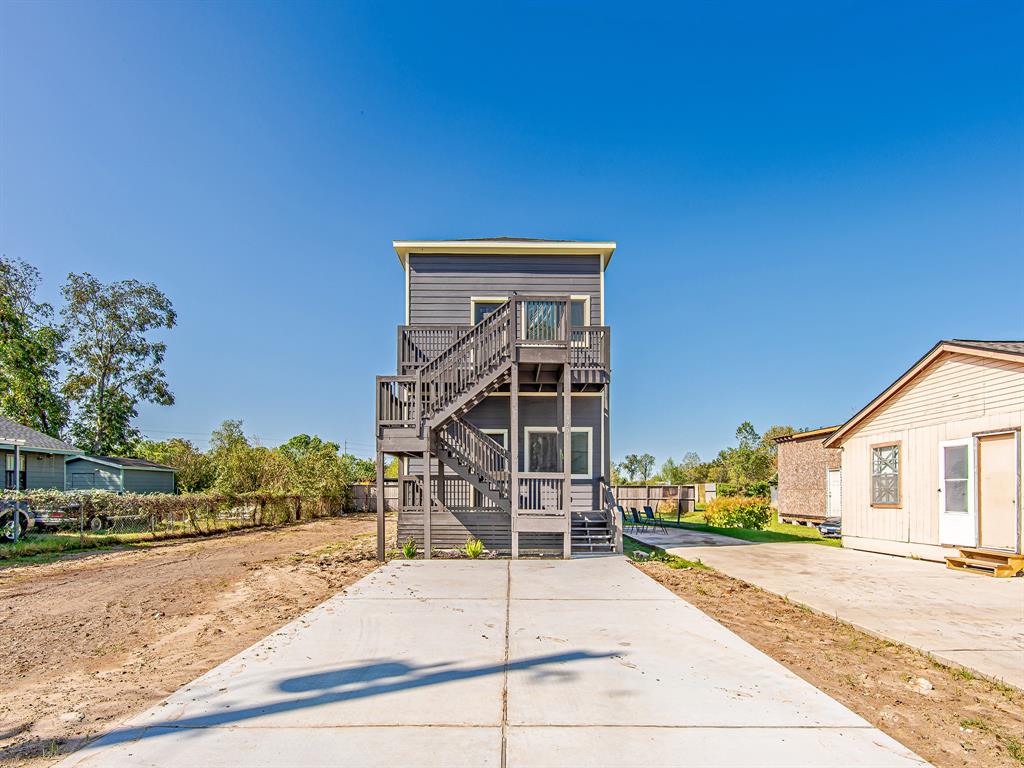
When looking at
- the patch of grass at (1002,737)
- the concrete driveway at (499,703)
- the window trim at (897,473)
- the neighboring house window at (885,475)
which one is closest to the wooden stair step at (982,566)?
the window trim at (897,473)

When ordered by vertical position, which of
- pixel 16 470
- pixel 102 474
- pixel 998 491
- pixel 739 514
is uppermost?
pixel 998 491

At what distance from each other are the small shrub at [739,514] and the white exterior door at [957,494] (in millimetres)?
9345

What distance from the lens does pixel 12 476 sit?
21.6 metres

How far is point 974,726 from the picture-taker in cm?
384

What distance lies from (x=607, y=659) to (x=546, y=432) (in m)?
9.52

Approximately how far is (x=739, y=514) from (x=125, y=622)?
18.4 m

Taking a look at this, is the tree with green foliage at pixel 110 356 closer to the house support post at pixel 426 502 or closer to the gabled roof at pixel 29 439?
the gabled roof at pixel 29 439

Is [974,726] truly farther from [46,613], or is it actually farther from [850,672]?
[46,613]

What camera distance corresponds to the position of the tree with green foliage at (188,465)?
3247cm

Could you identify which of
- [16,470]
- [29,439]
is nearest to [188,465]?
[29,439]

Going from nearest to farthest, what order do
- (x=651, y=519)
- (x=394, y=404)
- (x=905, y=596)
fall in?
(x=905, y=596), (x=394, y=404), (x=651, y=519)

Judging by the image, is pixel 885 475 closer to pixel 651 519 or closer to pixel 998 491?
pixel 998 491

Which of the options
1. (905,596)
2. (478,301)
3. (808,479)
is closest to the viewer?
(905,596)

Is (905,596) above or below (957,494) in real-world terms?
below
